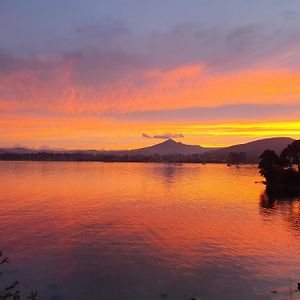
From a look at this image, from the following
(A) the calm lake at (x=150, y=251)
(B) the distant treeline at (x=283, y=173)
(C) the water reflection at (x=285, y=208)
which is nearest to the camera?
(A) the calm lake at (x=150, y=251)

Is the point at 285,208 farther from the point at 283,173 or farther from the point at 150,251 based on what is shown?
the point at 150,251

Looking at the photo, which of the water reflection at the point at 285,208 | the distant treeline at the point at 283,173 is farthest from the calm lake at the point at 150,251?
the distant treeline at the point at 283,173

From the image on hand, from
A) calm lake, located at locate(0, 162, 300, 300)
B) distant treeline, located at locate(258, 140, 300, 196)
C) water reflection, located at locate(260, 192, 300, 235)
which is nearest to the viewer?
calm lake, located at locate(0, 162, 300, 300)

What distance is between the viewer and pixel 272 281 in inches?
1293

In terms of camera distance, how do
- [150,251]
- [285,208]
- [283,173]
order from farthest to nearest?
[283,173], [285,208], [150,251]

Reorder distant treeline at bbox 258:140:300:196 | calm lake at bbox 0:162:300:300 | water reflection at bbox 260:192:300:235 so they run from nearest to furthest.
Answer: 1. calm lake at bbox 0:162:300:300
2. water reflection at bbox 260:192:300:235
3. distant treeline at bbox 258:140:300:196

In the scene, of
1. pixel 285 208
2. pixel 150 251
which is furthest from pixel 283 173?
pixel 150 251

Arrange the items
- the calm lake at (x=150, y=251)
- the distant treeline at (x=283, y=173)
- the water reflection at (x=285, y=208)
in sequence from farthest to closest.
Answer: the distant treeline at (x=283, y=173) < the water reflection at (x=285, y=208) < the calm lake at (x=150, y=251)

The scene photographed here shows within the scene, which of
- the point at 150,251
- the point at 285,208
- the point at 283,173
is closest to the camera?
the point at 150,251

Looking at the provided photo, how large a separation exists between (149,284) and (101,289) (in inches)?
171

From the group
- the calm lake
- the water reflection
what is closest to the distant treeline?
the water reflection

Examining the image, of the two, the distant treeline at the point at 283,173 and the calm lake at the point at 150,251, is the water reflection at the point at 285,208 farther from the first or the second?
the distant treeline at the point at 283,173

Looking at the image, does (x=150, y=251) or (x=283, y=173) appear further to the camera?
(x=283, y=173)

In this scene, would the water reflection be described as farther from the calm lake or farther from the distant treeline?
the distant treeline
